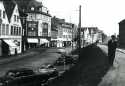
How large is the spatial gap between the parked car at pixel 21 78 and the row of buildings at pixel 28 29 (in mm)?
9690

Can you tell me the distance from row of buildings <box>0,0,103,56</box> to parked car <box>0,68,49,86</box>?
9.69 metres

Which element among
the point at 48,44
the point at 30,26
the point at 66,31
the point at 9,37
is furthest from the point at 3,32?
the point at 66,31

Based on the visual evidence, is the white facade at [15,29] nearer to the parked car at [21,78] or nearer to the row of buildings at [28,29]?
the row of buildings at [28,29]

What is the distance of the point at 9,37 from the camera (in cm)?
4856

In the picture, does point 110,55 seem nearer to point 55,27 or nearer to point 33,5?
point 33,5

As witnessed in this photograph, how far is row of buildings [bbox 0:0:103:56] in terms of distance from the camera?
45062 millimetres

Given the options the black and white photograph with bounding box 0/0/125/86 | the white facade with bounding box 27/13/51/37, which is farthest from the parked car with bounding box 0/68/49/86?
the white facade with bounding box 27/13/51/37

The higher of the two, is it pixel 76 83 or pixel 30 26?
pixel 30 26

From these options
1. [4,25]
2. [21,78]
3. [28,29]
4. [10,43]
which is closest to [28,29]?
[28,29]

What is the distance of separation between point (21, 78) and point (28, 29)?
62.4 meters

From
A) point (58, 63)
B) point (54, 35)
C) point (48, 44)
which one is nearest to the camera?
point (58, 63)

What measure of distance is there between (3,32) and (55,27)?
168 feet

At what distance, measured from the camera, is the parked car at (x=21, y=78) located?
52.7 ft

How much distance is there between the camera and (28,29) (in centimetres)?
7819
